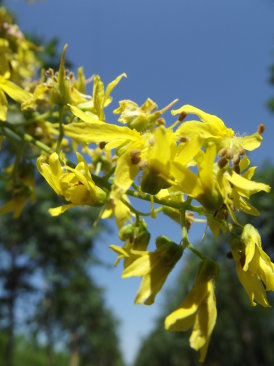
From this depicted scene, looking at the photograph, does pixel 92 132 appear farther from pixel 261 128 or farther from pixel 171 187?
pixel 261 128

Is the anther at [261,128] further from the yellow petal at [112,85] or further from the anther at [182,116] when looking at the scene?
the yellow petal at [112,85]

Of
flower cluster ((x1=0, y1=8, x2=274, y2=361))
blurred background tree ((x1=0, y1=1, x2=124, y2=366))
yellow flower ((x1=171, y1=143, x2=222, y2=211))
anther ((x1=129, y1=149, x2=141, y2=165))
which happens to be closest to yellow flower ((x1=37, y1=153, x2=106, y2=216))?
flower cluster ((x1=0, y1=8, x2=274, y2=361))

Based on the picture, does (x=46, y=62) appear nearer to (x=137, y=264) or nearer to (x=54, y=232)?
(x=54, y=232)

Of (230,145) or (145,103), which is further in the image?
(145,103)

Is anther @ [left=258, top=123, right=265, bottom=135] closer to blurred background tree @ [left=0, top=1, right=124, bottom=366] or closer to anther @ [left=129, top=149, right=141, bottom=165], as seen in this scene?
anther @ [left=129, top=149, right=141, bottom=165]

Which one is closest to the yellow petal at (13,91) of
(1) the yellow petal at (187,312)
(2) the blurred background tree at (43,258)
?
(1) the yellow petal at (187,312)

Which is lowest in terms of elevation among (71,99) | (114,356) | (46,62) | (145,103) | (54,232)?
(114,356)

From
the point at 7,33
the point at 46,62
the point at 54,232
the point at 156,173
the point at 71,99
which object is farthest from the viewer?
the point at 54,232

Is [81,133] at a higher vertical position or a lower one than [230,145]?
lower

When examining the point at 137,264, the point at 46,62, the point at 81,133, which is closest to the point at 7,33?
the point at 81,133
